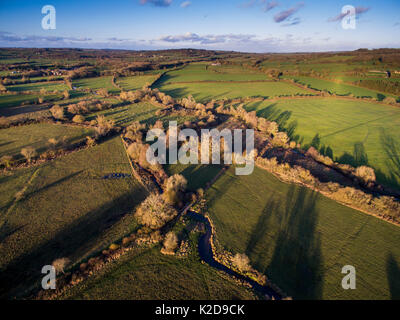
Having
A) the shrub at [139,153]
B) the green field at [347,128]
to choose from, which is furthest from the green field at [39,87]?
the green field at [347,128]

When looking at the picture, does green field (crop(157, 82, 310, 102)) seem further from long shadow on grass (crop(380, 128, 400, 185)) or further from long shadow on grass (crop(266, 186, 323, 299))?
long shadow on grass (crop(266, 186, 323, 299))

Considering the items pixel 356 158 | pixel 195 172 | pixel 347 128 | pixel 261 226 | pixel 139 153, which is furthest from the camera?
pixel 347 128

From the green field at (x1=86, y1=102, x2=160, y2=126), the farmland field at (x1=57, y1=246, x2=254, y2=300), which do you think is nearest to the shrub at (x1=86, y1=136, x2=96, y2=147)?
the green field at (x1=86, y1=102, x2=160, y2=126)

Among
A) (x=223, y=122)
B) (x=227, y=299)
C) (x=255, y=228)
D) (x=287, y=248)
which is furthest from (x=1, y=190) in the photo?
(x=223, y=122)

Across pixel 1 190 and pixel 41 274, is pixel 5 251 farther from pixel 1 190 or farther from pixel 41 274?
pixel 1 190

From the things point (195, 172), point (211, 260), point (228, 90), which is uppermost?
point (228, 90)

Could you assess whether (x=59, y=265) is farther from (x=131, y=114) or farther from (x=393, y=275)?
(x=131, y=114)

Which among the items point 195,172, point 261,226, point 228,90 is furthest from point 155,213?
point 228,90
